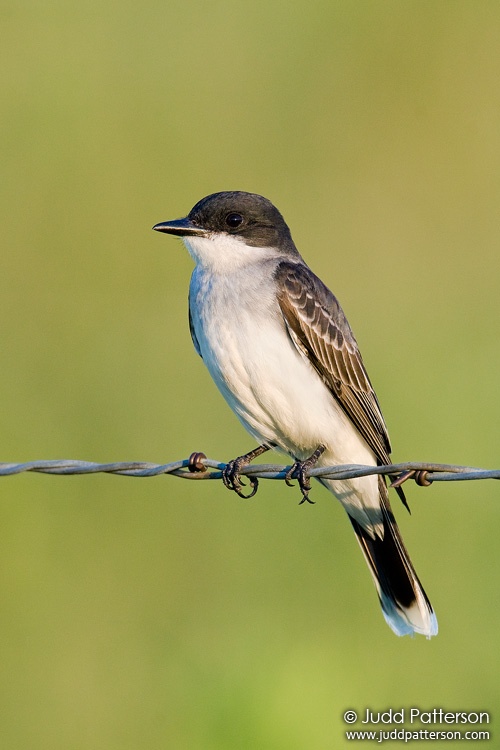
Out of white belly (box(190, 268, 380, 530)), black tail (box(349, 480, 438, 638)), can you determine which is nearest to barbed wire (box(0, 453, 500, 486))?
white belly (box(190, 268, 380, 530))

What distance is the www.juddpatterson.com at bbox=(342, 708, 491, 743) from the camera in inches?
238

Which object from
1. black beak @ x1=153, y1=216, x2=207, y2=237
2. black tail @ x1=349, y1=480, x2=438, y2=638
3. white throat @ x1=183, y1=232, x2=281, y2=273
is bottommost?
black tail @ x1=349, y1=480, x2=438, y2=638

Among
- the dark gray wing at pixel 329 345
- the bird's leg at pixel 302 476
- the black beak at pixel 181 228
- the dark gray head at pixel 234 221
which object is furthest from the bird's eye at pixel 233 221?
the bird's leg at pixel 302 476

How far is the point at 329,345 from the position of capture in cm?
619

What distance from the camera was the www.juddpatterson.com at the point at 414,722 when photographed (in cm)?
605

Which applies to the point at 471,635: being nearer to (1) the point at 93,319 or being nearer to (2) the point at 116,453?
(2) the point at 116,453

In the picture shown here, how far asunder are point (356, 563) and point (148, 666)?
1.48 meters

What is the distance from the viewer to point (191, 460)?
199 inches

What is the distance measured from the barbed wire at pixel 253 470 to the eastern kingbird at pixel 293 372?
0.73 m

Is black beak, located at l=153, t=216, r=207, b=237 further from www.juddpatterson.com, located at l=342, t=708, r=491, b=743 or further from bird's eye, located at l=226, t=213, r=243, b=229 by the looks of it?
www.juddpatterson.com, located at l=342, t=708, r=491, b=743

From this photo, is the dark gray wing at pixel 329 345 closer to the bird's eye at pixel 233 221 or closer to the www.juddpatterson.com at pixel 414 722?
the bird's eye at pixel 233 221

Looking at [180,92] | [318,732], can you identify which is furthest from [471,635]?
[180,92]

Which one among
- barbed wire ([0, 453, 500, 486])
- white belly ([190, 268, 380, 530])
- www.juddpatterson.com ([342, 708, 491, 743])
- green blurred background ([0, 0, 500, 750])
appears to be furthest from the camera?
green blurred background ([0, 0, 500, 750])

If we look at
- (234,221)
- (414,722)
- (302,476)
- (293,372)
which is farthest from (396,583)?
(234,221)
